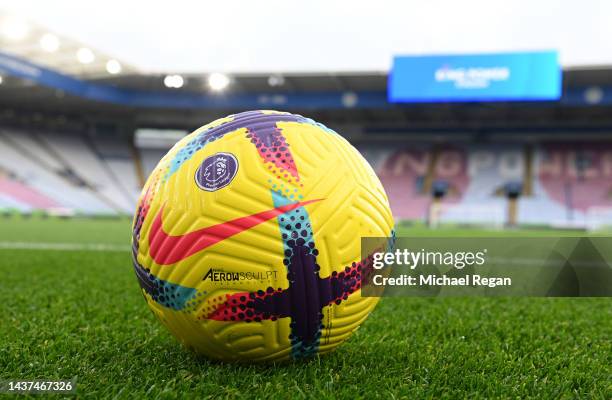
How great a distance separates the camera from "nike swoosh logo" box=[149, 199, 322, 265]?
172 centimetres

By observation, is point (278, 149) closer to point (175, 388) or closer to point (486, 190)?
point (175, 388)

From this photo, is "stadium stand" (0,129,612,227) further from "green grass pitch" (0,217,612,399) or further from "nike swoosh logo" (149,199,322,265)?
"nike swoosh logo" (149,199,322,265)

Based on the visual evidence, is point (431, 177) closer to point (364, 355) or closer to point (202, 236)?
point (364, 355)

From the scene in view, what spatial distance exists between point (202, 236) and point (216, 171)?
0.79 ft

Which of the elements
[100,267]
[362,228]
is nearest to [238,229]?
[362,228]

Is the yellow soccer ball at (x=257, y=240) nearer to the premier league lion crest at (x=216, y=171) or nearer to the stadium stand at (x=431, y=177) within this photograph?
the premier league lion crest at (x=216, y=171)

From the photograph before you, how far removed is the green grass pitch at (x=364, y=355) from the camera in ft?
5.84

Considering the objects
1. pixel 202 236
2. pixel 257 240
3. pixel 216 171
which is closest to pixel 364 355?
pixel 257 240

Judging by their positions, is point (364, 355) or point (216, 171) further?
point (364, 355)

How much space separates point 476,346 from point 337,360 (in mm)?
826

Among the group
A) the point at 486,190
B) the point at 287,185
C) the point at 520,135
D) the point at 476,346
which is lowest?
the point at 476,346

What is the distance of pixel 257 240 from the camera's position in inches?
67.4

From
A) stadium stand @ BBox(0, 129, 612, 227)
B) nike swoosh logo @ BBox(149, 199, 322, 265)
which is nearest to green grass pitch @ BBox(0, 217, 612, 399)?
nike swoosh logo @ BBox(149, 199, 322, 265)

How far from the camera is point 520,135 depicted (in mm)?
26875
